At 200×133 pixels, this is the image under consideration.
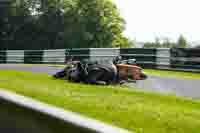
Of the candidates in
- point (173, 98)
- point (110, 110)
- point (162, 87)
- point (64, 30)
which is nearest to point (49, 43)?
point (64, 30)

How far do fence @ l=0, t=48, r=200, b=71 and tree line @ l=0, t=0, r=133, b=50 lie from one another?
59.2 ft

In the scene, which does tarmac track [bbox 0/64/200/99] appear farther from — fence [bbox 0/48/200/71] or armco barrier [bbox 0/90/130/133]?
armco barrier [bbox 0/90/130/133]

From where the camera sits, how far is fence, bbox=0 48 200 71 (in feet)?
65.2

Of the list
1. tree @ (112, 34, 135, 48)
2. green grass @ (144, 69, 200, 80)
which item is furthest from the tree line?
green grass @ (144, 69, 200, 80)

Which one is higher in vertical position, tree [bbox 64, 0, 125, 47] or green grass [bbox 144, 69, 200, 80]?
tree [bbox 64, 0, 125, 47]

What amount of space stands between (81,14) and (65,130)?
4825 cm

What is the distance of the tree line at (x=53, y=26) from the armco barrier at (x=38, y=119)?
43173 millimetres

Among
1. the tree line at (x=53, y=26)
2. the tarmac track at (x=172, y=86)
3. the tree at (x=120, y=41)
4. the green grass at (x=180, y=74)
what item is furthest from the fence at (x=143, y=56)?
the tree at (x=120, y=41)

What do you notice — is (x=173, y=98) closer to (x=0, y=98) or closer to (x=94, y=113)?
(x=94, y=113)

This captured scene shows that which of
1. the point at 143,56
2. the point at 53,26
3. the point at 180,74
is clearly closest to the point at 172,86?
the point at 180,74

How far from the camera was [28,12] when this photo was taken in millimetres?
51094

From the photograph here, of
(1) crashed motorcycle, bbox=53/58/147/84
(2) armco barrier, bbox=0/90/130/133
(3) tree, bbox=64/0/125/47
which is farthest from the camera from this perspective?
(3) tree, bbox=64/0/125/47

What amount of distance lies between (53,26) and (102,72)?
119 feet

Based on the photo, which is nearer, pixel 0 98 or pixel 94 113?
pixel 0 98
